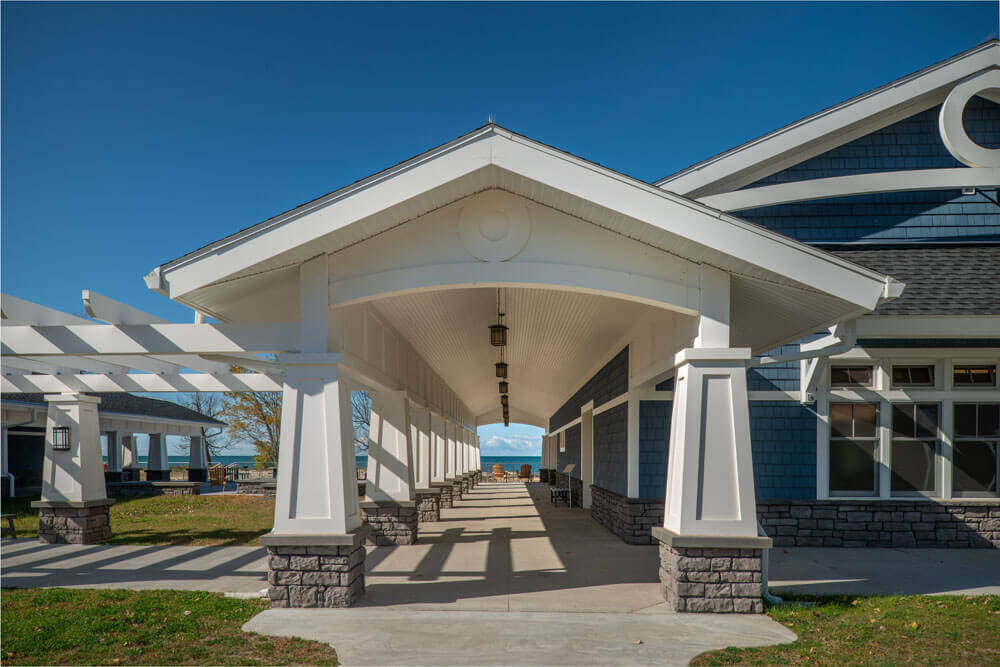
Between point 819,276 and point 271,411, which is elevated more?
point 819,276

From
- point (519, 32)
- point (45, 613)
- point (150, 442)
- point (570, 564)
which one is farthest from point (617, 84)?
point (150, 442)

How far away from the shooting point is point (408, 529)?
39.3ft

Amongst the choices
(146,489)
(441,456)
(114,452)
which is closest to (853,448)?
(441,456)

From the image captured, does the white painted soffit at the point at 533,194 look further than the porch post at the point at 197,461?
No

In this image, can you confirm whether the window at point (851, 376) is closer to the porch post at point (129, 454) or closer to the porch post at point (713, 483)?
the porch post at point (713, 483)

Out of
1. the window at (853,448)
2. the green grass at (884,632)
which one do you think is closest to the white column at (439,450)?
the window at (853,448)

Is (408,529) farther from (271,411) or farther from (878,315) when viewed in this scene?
(271,411)

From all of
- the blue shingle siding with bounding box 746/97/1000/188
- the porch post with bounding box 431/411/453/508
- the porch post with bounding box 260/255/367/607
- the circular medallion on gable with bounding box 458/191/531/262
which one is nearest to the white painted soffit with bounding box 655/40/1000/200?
the blue shingle siding with bounding box 746/97/1000/188

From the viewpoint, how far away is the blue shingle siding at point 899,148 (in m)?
12.1

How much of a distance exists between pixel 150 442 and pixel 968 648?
31.9 m

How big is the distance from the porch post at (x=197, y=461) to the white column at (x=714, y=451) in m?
30.0

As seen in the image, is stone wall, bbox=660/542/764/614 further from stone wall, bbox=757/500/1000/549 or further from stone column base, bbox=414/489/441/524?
stone column base, bbox=414/489/441/524

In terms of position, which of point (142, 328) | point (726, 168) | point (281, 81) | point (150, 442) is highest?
point (281, 81)

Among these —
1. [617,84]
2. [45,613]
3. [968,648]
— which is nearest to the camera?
[968,648]
